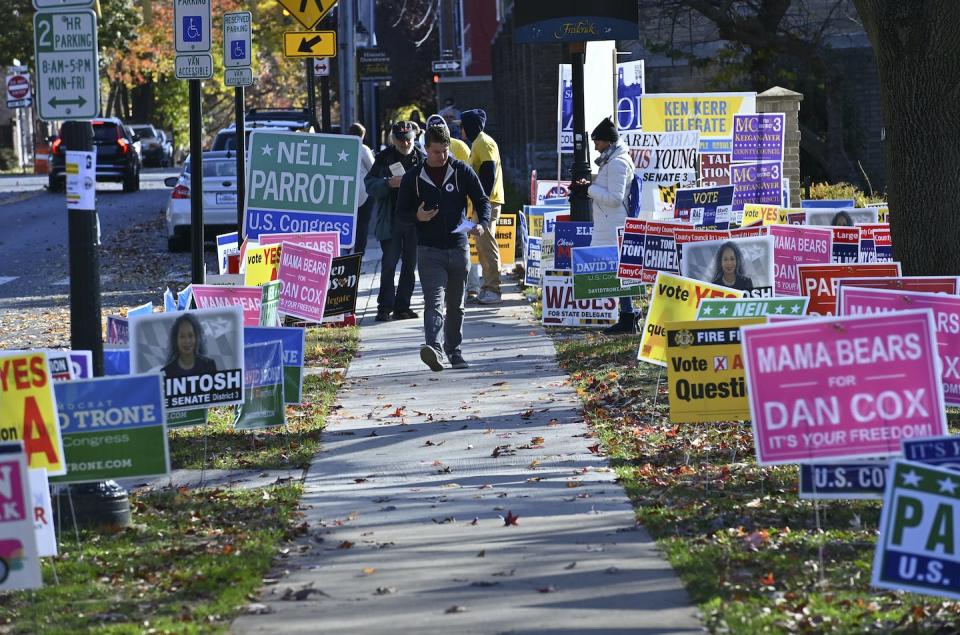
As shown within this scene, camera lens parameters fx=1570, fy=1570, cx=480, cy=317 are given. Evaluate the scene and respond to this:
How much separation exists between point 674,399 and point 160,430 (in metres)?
2.91

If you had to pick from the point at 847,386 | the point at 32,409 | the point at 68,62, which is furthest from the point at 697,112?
the point at 32,409

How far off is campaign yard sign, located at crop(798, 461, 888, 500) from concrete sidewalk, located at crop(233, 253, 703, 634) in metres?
0.73

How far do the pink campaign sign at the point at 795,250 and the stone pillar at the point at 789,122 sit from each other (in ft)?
32.6

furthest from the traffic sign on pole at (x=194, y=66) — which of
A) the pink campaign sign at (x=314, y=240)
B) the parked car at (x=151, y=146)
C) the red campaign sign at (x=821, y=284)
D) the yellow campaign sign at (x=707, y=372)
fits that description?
the parked car at (x=151, y=146)

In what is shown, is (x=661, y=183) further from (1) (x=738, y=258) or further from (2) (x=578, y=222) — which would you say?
(1) (x=738, y=258)

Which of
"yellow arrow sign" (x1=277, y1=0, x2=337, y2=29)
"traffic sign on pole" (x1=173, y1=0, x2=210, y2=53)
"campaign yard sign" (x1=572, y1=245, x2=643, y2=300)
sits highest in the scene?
"yellow arrow sign" (x1=277, y1=0, x2=337, y2=29)

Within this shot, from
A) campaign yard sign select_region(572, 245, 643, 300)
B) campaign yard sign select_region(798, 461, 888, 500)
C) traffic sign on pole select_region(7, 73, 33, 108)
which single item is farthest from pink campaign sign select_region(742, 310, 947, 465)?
traffic sign on pole select_region(7, 73, 33, 108)

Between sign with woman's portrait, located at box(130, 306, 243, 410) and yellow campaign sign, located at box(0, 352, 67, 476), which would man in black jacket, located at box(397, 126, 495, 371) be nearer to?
sign with woman's portrait, located at box(130, 306, 243, 410)

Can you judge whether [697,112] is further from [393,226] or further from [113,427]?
[113,427]

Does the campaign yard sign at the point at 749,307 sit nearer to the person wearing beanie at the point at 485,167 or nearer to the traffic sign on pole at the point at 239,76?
the person wearing beanie at the point at 485,167

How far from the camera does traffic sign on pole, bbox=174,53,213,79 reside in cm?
1392

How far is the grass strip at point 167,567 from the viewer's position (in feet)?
20.5

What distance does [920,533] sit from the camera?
Answer: 5.68m

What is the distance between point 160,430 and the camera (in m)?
7.38
